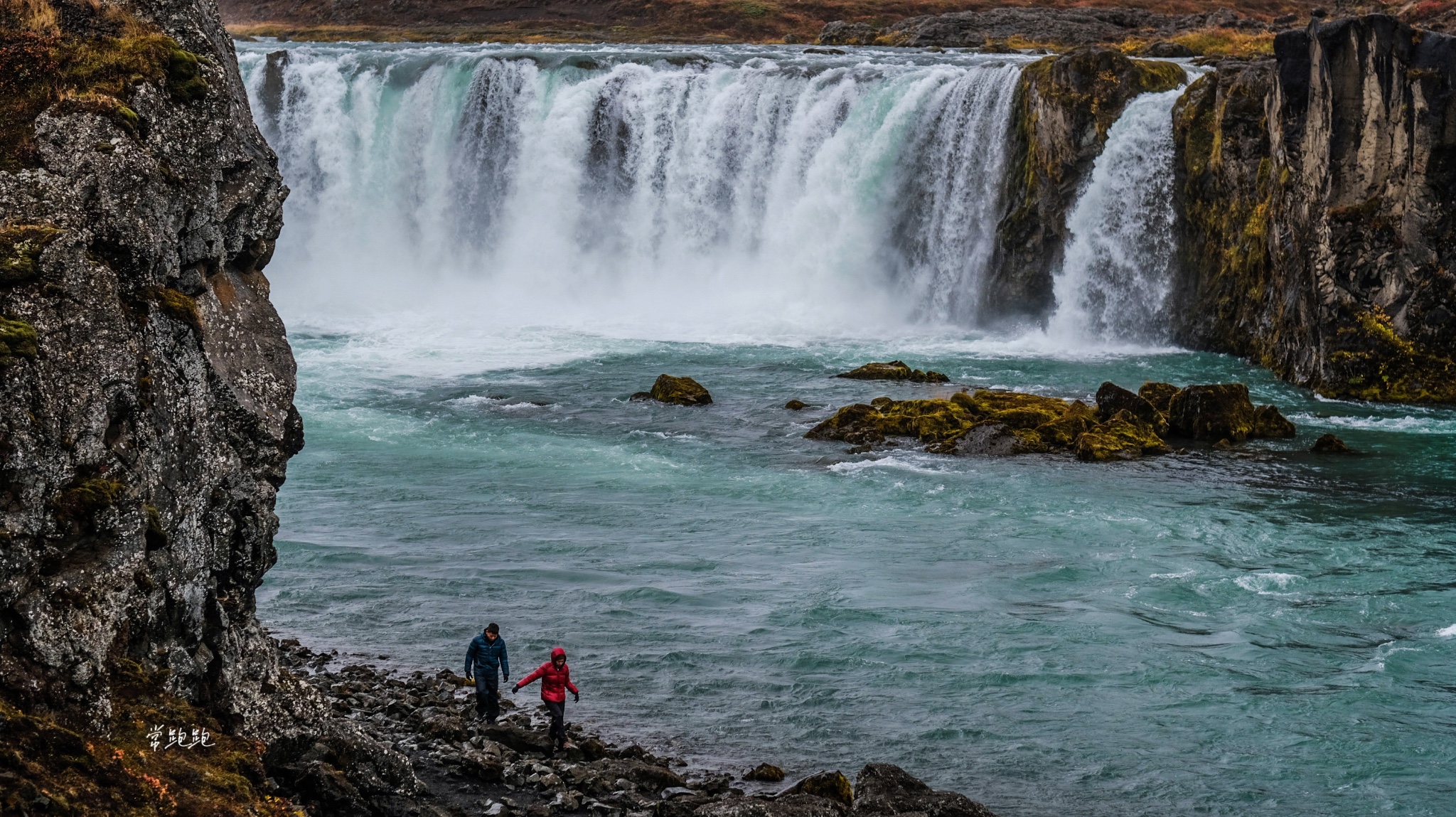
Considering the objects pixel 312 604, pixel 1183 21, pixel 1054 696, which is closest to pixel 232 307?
pixel 312 604

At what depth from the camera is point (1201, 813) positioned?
14164 millimetres

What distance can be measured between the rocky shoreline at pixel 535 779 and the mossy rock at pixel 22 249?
4.42m

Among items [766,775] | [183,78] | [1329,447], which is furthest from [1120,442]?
[183,78]

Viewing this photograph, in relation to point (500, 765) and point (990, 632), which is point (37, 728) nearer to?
point (500, 765)

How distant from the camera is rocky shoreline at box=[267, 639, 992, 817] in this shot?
12.2m

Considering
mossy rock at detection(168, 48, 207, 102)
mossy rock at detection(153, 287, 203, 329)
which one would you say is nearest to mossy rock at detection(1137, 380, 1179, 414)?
mossy rock at detection(168, 48, 207, 102)

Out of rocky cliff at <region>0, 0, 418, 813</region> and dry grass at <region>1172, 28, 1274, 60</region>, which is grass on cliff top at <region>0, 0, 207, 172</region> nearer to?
rocky cliff at <region>0, 0, 418, 813</region>

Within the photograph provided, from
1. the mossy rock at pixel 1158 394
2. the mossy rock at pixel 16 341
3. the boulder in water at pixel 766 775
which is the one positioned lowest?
the boulder in water at pixel 766 775

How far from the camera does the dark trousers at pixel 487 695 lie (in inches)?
612

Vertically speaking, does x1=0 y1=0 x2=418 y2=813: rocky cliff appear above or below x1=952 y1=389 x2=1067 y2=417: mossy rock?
A: above

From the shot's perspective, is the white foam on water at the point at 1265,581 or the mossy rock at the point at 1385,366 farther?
the mossy rock at the point at 1385,366

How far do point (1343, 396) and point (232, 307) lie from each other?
29.2m

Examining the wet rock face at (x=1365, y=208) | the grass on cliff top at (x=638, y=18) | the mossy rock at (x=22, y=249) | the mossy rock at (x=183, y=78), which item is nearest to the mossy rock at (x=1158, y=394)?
the wet rock face at (x=1365, y=208)

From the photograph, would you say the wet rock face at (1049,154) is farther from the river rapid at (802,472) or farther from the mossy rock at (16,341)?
the mossy rock at (16,341)
